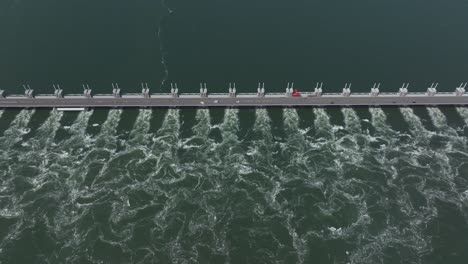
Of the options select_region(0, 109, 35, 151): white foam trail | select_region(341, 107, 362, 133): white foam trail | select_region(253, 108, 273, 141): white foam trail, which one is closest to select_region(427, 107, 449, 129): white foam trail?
select_region(341, 107, 362, 133): white foam trail

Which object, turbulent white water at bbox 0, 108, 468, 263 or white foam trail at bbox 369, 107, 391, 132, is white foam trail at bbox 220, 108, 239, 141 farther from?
white foam trail at bbox 369, 107, 391, 132

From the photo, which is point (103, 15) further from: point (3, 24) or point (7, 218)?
point (7, 218)

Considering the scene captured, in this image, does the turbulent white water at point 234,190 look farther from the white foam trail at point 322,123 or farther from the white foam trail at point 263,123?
the white foam trail at point 263,123

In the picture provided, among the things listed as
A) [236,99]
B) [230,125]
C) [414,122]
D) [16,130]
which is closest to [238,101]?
[236,99]

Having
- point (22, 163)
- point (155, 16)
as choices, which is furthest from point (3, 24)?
point (22, 163)

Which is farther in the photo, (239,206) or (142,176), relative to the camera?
(142,176)
